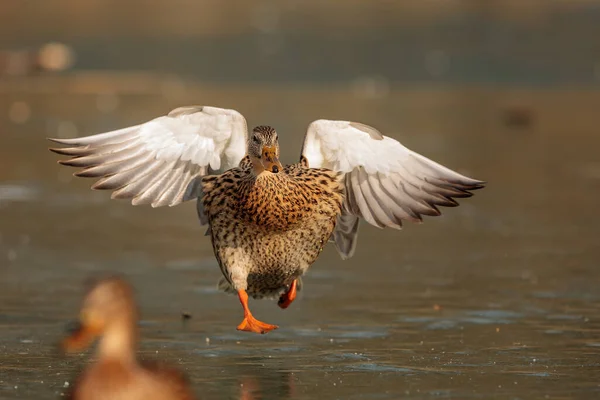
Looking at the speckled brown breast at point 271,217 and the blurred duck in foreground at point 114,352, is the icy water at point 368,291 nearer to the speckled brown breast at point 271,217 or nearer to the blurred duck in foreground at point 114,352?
the speckled brown breast at point 271,217

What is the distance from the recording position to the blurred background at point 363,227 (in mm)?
7121

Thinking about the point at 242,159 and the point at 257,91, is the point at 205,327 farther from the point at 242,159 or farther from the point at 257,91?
the point at 257,91

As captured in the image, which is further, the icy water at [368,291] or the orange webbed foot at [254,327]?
the orange webbed foot at [254,327]

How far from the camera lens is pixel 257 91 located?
22344 millimetres

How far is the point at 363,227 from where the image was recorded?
12.1 metres

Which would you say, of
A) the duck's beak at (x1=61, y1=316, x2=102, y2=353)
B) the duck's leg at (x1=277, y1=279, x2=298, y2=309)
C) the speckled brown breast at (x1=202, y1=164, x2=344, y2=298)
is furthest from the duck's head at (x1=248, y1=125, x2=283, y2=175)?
the duck's beak at (x1=61, y1=316, x2=102, y2=353)

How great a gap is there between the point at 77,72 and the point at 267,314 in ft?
55.3

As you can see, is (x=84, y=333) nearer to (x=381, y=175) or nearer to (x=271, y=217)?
(x=271, y=217)

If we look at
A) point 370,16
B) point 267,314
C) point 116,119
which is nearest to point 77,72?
point 116,119

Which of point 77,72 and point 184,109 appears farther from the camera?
point 77,72

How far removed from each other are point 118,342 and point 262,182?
2423mm

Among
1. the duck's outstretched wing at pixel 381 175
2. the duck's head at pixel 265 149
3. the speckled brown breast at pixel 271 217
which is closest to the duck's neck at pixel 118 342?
the duck's head at pixel 265 149

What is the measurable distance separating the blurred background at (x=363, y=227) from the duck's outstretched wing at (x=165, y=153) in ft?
2.79

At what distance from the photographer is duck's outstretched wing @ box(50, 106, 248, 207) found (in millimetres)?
8016
